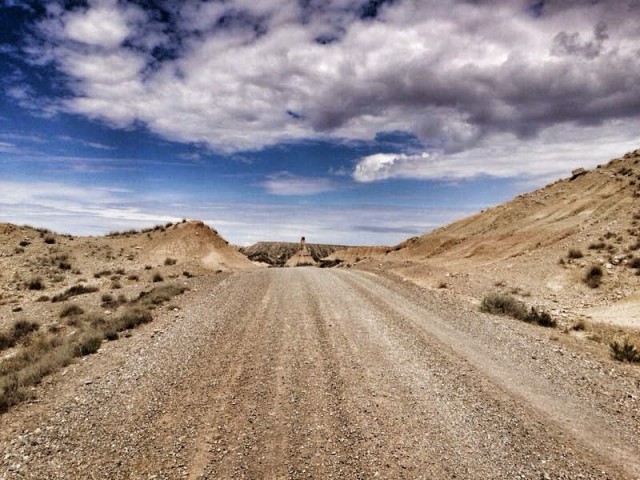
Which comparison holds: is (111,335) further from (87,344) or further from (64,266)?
(64,266)

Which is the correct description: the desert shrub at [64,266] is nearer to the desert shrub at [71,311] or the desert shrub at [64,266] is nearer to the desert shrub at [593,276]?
the desert shrub at [71,311]

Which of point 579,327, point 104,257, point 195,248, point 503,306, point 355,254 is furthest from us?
point 355,254

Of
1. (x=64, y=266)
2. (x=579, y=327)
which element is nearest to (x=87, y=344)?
(x=579, y=327)

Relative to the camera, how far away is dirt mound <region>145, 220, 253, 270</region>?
39.1m

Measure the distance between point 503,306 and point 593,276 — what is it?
708cm

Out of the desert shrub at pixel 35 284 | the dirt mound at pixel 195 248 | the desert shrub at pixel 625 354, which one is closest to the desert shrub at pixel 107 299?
the desert shrub at pixel 35 284

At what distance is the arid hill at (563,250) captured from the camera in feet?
62.2

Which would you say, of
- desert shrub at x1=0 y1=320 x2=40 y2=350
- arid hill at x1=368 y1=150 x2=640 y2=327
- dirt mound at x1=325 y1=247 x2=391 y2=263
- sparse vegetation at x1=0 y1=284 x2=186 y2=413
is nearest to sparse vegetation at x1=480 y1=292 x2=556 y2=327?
arid hill at x1=368 y1=150 x2=640 y2=327

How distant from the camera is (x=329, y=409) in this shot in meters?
7.35

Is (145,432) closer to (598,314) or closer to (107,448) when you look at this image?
(107,448)

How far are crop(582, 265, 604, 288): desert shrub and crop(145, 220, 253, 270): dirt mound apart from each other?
1132 inches

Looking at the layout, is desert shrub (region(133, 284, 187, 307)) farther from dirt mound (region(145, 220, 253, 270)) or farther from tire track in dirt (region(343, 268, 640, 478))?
dirt mound (region(145, 220, 253, 270))

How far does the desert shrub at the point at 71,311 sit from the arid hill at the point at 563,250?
61.2ft

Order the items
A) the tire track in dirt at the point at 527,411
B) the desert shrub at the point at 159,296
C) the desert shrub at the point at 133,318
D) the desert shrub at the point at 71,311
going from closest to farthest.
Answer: the tire track in dirt at the point at 527,411
the desert shrub at the point at 133,318
the desert shrub at the point at 159,296
the desert shrub at the point at 71,311
